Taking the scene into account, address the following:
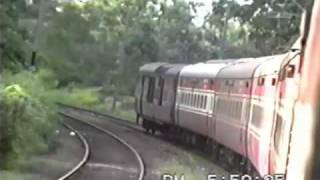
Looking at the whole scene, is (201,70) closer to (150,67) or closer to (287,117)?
(150,67)

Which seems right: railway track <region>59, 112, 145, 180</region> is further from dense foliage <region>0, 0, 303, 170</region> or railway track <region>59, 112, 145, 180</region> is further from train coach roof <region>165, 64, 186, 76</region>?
train coach roof <region>165, 64, 186, 76</region>

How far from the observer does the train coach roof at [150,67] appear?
15.3m

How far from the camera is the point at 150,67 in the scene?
1584cm

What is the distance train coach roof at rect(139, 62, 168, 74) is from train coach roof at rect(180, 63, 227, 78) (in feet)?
→ 3.56

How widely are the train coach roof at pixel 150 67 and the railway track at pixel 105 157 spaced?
5.47 ft

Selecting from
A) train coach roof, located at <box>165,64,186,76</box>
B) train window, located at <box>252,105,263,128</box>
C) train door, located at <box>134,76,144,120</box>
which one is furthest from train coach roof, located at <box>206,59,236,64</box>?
train door, located at <box>134,76,144,120</box>

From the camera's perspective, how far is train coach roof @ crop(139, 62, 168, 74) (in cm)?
1532

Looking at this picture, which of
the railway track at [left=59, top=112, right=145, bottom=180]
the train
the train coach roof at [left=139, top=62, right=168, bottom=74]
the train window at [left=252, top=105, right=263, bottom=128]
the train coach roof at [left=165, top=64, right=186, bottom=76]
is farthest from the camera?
the train coach roof at [left=139, top=62, right=168, bottom=74]

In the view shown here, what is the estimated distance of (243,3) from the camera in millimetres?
6984

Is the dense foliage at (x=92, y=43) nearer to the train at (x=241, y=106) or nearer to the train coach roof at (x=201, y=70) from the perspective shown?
the train coach roof at (x=201, y=70)

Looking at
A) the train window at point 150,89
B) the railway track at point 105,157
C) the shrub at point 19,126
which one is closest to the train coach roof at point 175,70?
the train window at point 150,89

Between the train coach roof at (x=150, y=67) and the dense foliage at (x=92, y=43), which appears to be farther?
the train coach roof at (x=150, y=67)

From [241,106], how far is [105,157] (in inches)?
127

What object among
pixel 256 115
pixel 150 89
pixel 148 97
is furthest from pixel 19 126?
pixel 150 89
